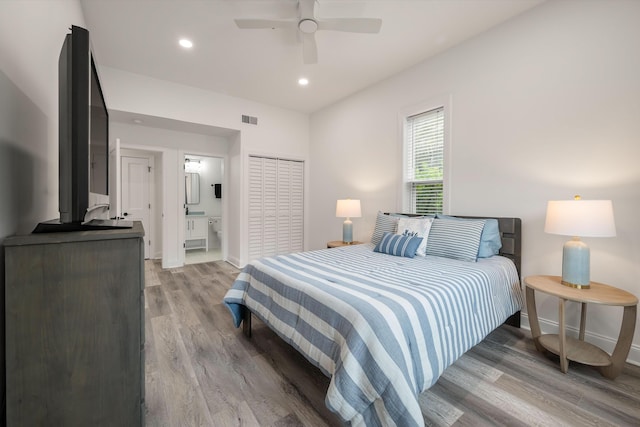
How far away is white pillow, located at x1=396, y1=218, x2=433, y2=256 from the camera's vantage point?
8.95ft

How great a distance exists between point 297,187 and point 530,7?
12.9 ft

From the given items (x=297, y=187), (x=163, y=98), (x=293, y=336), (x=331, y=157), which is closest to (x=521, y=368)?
(x=293, y=336)

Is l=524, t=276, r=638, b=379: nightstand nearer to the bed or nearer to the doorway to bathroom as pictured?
the bed

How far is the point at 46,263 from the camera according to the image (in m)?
0.95

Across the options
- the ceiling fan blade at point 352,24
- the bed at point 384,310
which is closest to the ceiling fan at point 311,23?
the ceiling fan blade at point 352,24

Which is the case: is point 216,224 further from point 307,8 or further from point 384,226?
point 307,8

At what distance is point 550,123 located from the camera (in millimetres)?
2361

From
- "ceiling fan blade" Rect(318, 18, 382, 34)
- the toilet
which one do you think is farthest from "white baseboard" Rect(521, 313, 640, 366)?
the toilet

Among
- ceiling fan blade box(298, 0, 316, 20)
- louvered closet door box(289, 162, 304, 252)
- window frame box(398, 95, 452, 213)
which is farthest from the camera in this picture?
louvered closet door box(289, 162, 304, 252)

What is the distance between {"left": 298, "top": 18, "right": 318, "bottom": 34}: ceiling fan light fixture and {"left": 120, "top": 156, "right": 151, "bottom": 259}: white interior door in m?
4.06

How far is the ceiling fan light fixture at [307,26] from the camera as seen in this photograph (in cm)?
234

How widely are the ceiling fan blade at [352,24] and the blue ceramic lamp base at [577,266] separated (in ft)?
7.50

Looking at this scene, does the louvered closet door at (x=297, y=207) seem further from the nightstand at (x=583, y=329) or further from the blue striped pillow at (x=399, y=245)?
the nightstand at (x=583, y=329)

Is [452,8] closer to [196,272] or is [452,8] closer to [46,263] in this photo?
[46,263]
